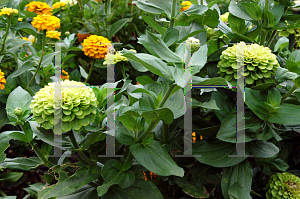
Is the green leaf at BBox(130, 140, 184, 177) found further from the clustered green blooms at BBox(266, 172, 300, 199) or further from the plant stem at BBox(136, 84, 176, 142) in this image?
the clustered green blooms at BBox(266, 172, 300, 199)

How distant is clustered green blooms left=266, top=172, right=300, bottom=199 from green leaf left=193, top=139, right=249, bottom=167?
18 cm

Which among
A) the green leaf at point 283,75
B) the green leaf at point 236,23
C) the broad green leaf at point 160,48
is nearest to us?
the broad green leaf at point 160,48

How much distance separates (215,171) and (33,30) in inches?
38.3

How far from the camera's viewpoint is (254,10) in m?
0.65

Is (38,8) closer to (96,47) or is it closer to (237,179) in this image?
(96,47)

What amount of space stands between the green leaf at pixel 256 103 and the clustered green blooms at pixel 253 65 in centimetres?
2

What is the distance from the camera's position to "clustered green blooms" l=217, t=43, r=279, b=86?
0.58m

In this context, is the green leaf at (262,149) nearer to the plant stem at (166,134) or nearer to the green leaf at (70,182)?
the plant stem at (166,134)

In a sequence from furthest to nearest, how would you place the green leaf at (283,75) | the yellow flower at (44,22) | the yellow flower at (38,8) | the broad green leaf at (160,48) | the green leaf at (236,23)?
the yellow flower at (38,8) < the yellow flower at (44,22) < the green leaf at (236,23) < the green leaf at (283,75) < the broad green leaf at (160,48)

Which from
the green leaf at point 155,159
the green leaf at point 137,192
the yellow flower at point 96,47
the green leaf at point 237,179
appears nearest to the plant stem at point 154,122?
the green leaf at point 155,159

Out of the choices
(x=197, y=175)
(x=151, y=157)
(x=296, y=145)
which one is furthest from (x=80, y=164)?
(x=296, y=145)

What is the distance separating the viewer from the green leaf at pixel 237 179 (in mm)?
600

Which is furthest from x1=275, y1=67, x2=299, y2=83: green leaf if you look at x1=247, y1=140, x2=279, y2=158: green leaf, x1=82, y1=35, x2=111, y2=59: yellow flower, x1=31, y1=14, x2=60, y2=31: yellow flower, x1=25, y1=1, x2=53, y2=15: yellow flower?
x1=25, y1=1, x2=53, y2=15: yellow flower

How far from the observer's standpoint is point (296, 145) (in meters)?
0.89
